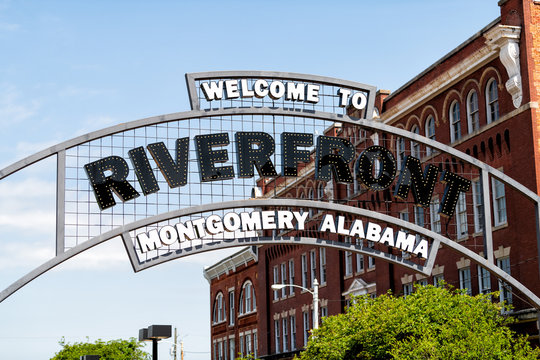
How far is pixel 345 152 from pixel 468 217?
1440 cm

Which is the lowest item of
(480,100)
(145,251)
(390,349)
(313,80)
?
(390,349)

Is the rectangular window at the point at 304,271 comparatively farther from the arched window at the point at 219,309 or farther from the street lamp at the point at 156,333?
the street lamp at the point at 156,333

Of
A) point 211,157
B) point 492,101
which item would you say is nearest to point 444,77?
point 492,101

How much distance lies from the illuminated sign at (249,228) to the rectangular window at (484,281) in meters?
12.6

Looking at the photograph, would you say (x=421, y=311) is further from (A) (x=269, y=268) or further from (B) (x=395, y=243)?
(A) (x=269, y=268)

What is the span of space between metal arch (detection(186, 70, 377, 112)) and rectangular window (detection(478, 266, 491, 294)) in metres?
14.3

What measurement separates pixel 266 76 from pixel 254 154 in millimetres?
2208

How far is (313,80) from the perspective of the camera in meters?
23.7

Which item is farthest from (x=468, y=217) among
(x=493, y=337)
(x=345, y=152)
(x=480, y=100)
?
(x=345, y=152)

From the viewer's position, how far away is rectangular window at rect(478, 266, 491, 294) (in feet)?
118

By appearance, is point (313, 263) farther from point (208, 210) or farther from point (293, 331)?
point (208, 210)

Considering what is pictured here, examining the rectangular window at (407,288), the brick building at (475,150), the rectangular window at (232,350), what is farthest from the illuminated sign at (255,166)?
the rectangular window at (232,350)

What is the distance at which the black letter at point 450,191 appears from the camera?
83.9ft

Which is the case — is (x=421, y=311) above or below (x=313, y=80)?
below
